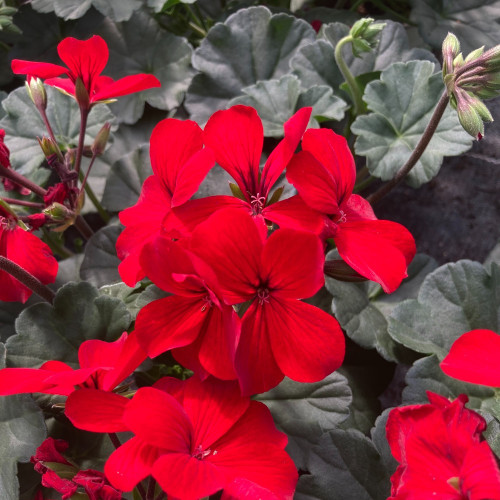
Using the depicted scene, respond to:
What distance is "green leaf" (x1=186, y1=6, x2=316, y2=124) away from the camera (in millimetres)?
1367

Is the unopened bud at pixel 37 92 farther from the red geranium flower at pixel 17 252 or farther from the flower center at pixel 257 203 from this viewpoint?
the flower center at pixel 257 203

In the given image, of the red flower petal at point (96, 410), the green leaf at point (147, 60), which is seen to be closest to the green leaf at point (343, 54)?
the green leaf at point (147, 60)

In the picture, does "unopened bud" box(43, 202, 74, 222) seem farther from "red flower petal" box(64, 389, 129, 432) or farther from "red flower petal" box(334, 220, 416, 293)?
"red flower petal" box(334, 220, 416, 293)

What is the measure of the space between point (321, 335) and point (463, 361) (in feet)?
0.50

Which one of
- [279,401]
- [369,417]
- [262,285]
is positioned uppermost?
[262,285]

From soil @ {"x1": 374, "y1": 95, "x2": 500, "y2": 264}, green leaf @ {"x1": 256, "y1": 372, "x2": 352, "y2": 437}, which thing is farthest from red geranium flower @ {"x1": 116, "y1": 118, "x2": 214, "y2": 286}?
soil @ {"x1": 374, "y1": 95, "x2": 500, "y2": 264}

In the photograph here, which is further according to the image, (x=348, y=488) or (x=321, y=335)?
(x=348, y=488)

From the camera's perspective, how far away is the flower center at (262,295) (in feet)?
2.25

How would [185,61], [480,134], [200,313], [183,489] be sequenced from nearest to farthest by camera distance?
[183,489] → [200,313] → [480,134] → [185,61]

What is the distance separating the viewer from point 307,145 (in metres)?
0.73

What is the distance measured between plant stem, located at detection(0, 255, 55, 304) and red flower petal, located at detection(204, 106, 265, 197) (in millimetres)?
349

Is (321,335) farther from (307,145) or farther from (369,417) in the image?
(369,417)

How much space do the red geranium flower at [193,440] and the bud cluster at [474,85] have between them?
0.46 m

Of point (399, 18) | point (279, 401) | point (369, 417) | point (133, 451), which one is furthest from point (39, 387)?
point (399, 18)
